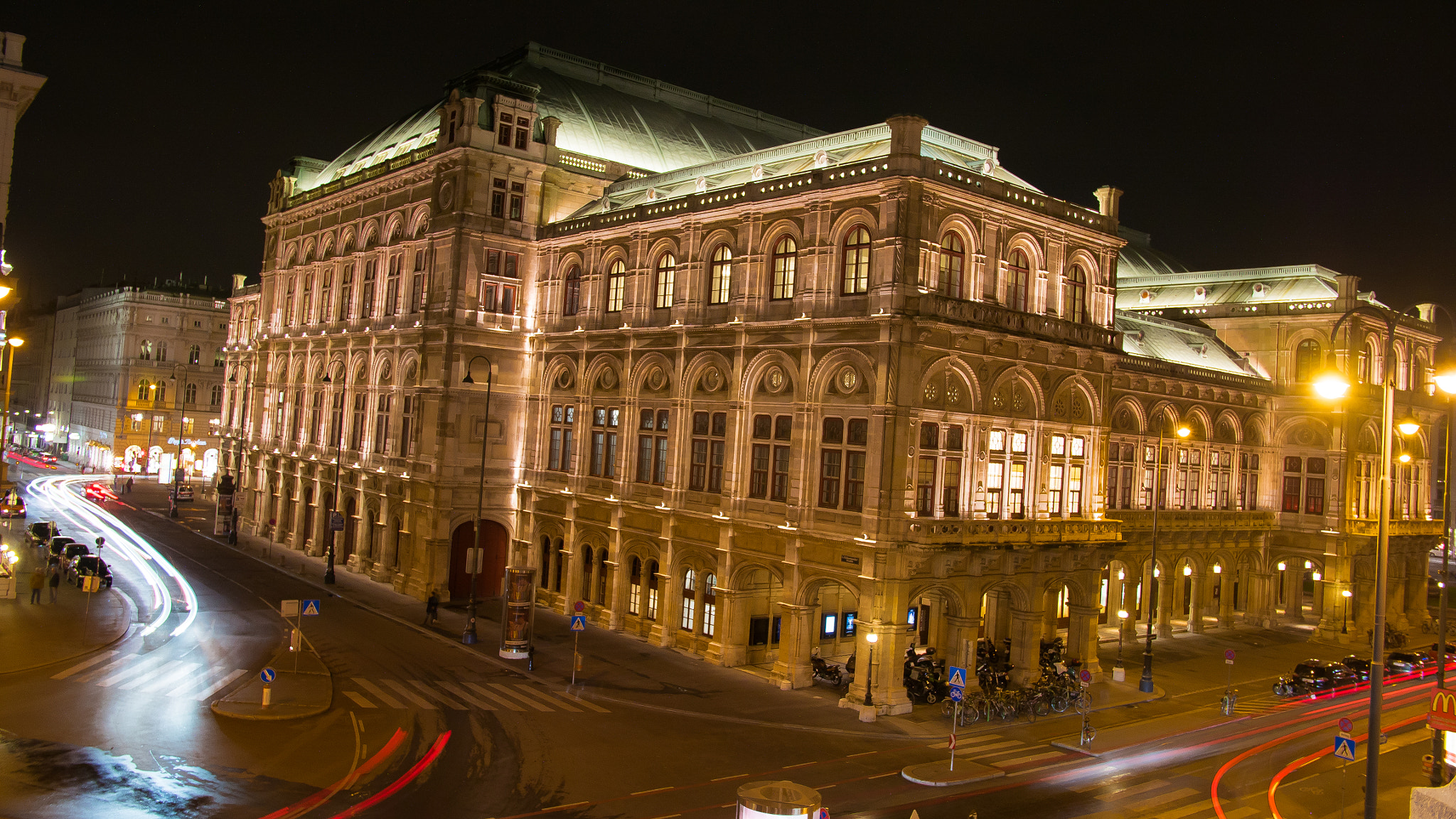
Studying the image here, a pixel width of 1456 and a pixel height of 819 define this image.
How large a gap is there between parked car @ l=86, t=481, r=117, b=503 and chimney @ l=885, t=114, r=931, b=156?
7783cm

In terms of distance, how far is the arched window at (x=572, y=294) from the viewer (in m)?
51.3

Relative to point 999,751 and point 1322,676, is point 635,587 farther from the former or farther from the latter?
point 1322,676

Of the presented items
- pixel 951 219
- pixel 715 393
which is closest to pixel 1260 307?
pixel 951 219

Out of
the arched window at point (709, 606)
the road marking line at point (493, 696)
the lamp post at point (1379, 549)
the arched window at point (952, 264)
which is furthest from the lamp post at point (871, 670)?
the lamp post at point (1379, 549)

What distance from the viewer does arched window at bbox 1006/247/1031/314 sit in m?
39.4

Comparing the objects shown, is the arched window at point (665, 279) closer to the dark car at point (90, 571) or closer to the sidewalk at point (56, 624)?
the sidewalk at point (56, 624)

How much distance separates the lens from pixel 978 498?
37.9 m

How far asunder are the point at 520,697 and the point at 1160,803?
1962 centimetres

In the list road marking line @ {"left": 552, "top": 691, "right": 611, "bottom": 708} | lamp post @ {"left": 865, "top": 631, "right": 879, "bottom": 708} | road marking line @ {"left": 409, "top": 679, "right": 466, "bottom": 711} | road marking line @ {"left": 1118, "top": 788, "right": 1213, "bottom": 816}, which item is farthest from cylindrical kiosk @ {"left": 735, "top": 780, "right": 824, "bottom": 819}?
road marking line @ {"left": 409, "top": 679, "right": 466, "bottom": 711}

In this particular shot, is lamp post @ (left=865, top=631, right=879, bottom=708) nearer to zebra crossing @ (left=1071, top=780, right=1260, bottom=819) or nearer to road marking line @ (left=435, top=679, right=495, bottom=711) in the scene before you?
zebra crossing @ (left=1071, top=780, right=1260, bottom=819)

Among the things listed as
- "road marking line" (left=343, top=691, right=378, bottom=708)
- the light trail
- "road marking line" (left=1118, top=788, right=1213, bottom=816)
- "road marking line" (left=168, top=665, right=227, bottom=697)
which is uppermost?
the light trail

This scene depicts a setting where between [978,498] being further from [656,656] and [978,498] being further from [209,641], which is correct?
[209,641]

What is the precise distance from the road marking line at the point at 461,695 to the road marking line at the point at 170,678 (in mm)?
8181

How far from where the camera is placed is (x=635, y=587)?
46031 millimetres
